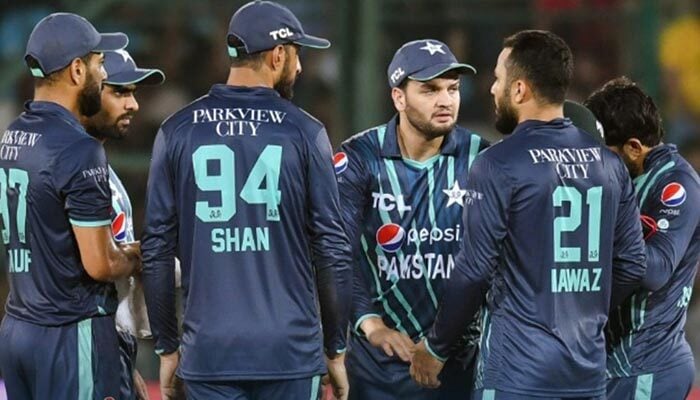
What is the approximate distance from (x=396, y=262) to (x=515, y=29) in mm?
6166

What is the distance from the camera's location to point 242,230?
5.04 meters

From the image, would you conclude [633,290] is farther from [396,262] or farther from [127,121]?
[127,121]

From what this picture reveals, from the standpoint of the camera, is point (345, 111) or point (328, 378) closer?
point (328, 378)

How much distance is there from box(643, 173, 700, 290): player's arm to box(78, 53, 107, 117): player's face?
6.45 ft

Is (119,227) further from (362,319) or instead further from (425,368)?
(425,368)

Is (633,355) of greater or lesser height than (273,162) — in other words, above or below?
below

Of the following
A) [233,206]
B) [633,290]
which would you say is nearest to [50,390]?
[233,206]

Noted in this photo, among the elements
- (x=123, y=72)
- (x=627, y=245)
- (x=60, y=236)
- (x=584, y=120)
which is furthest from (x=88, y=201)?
(x=627, y=245)

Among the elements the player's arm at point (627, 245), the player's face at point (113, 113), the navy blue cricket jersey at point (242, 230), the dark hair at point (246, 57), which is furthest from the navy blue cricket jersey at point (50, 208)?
the player's arm at point (627, 245)

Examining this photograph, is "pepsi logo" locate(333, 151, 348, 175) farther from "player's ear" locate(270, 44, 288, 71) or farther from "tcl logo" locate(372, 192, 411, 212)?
"player's ear" locate(270, 44, 288, 71)

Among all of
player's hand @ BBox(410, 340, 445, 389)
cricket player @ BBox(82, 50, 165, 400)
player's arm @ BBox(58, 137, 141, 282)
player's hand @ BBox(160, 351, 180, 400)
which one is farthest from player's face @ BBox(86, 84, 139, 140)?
player's hand @ BBox(410, 340, 445, 389)

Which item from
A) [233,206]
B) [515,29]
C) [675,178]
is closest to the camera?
[233,206]

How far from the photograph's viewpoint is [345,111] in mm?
10367

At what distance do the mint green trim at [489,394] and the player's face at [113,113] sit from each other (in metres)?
1.67
